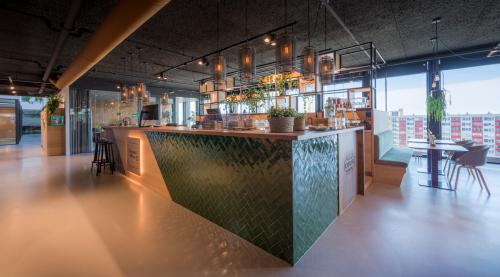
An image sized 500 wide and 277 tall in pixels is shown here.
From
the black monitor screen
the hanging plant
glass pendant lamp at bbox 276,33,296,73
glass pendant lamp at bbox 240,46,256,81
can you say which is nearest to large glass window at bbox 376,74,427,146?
the hanging plant

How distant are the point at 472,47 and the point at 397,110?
97.7 inches

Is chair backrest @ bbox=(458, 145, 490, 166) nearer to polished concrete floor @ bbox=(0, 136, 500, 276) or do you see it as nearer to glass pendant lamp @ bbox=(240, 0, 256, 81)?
polished concrete floor @ bbox=(0, 136, 500, 276)

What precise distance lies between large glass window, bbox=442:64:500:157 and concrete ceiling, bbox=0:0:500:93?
3.15 feet

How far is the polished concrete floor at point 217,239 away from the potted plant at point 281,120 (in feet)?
4.31

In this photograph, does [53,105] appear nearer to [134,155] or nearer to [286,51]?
[134,155]

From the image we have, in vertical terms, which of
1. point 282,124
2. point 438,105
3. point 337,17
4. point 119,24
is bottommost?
point 282,124

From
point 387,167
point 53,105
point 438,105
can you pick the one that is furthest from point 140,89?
point 438,105

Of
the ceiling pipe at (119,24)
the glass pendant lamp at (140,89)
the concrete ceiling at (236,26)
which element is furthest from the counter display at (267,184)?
the glass pendant lamp at (140,89)

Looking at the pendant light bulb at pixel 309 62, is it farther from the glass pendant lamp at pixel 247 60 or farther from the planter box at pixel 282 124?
the planter box at pixel 282 124

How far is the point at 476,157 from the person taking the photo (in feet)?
13.2

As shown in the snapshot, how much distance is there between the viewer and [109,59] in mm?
6957

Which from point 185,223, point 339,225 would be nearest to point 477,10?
point 339,225

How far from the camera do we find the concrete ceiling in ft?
12.7

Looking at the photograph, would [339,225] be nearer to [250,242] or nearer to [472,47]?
[250,242]
